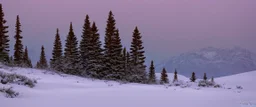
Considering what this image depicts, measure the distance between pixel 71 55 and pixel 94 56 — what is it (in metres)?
5.75

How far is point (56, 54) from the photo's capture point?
5734 cm

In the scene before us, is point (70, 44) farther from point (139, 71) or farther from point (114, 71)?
point (139, 71)

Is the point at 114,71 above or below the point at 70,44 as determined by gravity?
below

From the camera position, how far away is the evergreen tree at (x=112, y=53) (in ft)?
126

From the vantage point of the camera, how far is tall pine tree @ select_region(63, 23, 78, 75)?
40500mm

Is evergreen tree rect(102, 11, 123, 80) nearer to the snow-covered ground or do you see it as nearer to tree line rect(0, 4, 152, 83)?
tree line rect(0, 4, 152, 83)

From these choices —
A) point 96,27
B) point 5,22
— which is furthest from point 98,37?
point 5,22

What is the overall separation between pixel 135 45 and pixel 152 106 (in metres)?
34.2

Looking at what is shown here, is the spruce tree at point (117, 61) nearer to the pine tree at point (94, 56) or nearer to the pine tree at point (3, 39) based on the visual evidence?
the pine tree at point (94, 56)

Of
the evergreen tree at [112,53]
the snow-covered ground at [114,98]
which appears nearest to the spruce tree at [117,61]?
the evergreen tree at [112,53]

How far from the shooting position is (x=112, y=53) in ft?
129

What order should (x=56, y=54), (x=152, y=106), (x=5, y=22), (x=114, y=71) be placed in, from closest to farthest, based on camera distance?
(x=152, y=106) → (x=114, y=71) → (x=5, y=22) → (x=56, y=54)

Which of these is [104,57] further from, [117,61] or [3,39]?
[3,39]

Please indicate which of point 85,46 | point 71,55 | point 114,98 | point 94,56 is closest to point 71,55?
point 71,55
